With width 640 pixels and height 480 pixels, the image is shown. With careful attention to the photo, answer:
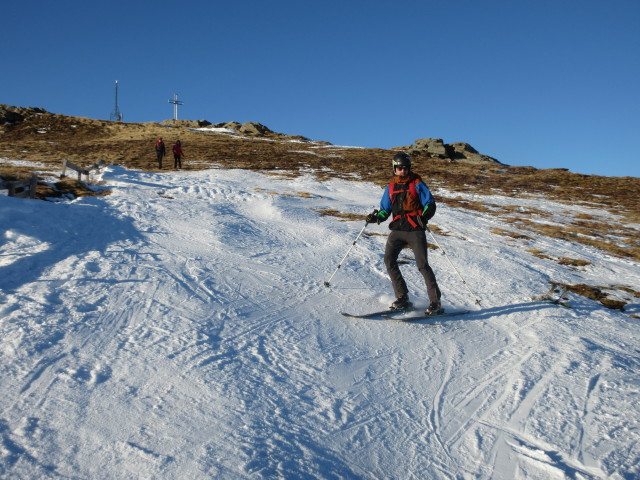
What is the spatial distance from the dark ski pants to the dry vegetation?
16.9 feet

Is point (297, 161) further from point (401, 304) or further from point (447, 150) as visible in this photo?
point (401, 304)

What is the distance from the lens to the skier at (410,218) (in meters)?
5.43

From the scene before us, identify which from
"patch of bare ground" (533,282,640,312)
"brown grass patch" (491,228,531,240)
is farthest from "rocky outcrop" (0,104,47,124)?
"patch of bare ground" (533,282,640,312)

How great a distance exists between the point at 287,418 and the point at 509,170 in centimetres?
3619

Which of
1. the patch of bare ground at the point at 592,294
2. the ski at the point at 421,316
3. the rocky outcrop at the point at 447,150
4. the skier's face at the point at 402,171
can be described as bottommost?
the patch of bare ground at the point at 592,294

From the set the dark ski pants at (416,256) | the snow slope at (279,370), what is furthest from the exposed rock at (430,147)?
the dark ski pants at (416,256)

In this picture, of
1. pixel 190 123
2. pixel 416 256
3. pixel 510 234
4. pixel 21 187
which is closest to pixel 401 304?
pixel 416 256

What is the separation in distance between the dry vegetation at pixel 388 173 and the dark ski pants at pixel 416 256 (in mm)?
5166

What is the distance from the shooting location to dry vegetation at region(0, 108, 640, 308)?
525 inches

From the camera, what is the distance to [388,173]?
2706cm

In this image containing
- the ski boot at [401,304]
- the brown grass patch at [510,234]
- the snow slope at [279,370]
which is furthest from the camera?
the brown grass patch at [510,234]

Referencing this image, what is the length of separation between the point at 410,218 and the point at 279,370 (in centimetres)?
271

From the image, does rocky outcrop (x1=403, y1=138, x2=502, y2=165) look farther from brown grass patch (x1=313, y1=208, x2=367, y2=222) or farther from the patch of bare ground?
the patch of bare ground

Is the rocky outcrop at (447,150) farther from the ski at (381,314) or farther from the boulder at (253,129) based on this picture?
the ski at (381,314)
